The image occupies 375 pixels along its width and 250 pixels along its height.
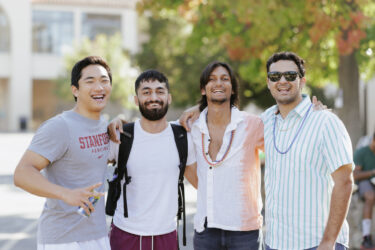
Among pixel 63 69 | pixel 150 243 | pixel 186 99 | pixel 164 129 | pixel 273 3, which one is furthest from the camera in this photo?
pixel 63 69

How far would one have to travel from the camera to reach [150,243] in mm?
3779

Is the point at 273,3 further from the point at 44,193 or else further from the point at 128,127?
the point at 44,193

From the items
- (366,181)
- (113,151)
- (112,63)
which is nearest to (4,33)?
(112,63)

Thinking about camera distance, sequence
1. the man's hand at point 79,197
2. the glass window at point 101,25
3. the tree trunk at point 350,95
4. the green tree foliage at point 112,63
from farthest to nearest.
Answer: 1. the glass window at point 101,25
2. the green tree foliage at point 112,63
3. the tree trunk at point 350,95
4. the man's hand at point 79,197

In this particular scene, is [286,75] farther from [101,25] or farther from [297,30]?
[101,25]

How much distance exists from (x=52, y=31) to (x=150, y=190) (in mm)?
46549

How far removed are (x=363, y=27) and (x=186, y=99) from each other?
770 inches

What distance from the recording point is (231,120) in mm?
4094

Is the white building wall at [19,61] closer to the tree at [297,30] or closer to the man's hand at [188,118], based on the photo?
the tree at [297,30]

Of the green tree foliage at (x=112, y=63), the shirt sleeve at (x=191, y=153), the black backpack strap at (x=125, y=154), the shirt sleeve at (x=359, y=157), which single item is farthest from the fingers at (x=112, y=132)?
the green tree foliage at (x=112, y=63)

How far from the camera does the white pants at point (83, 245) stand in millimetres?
3324

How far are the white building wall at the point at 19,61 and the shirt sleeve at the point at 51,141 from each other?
145ft

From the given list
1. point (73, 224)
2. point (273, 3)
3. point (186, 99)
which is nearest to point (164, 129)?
point (73, 224)

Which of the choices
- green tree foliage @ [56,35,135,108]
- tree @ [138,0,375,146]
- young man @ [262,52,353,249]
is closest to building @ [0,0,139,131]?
green tree foliage @ [56,35,135,108]
